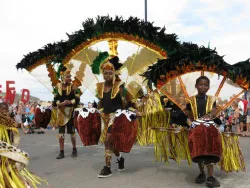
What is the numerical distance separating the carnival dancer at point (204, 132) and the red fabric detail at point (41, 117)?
3.82 m

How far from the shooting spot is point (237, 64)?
15.7ft

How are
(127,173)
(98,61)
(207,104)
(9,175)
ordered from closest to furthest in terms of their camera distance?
1. (9,175)
2. (207,104)
3. (127,173)
4. (98,61)

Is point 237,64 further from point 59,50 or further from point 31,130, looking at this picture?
point 31,130

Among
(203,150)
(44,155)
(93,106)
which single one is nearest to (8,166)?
(203,150)

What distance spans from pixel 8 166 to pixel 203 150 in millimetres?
2779

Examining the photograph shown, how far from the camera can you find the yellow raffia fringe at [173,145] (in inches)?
213

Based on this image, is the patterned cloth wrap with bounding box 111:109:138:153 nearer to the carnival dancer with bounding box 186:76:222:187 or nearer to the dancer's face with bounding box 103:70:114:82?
the dancer's face with bounding box 103:70:114:82

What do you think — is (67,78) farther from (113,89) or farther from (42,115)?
(113,89)

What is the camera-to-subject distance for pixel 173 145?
218 inches

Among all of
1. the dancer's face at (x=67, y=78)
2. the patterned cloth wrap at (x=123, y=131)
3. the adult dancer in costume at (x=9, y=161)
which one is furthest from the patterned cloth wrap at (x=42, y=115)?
the adult dancer in costume at (x=9, y=161)

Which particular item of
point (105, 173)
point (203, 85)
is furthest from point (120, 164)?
point (203, 85)

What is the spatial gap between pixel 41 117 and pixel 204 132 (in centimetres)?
430

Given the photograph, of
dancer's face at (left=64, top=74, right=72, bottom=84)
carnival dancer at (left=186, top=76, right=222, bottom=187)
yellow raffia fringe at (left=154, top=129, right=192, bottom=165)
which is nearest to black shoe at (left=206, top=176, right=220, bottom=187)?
carnival dancer at (left=186, top=76, right=222, bottom=187)

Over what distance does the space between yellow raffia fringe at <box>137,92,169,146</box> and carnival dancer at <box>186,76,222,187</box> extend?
2716mm
